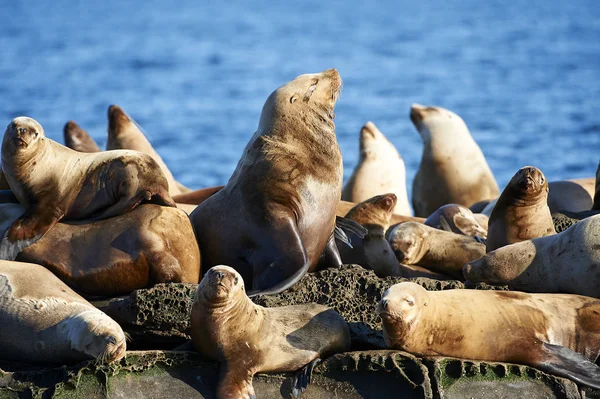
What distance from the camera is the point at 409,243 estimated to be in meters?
8.52

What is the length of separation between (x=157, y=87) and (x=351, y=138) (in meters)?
14.9

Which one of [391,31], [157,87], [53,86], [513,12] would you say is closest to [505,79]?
[157,87]

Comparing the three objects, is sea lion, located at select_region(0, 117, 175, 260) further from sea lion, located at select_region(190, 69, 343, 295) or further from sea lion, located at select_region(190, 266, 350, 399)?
sea lion, located at select_region(190, 266, 350, 399)

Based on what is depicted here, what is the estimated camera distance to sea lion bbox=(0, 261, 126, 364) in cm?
599

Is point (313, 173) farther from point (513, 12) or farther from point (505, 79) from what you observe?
point (513, 12)

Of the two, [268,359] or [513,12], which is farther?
[513,12]

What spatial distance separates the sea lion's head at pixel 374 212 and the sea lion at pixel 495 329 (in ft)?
7.49

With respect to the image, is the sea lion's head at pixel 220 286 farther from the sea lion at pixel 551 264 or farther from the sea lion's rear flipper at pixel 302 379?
the sea lion at pixel 551 264

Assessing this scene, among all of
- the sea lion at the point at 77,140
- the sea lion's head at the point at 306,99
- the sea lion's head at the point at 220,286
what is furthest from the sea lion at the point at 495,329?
the sea lion at the point at 77,140

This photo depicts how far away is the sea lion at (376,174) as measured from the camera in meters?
12.4

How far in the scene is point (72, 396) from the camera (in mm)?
5910

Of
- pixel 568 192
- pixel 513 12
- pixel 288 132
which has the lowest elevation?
pixel 513 12

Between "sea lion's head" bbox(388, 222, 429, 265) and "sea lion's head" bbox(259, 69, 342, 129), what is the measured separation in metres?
1.03

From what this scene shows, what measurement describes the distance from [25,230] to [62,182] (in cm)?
37
